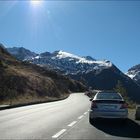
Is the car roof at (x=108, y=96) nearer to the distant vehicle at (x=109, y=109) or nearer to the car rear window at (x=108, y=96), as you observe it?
the car rear window at (x=108, y=96)

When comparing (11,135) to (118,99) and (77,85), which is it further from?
(77,85)

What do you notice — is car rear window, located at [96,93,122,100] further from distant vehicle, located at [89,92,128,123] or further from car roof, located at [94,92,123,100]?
distant vehicle, located at [89,92,128,123]

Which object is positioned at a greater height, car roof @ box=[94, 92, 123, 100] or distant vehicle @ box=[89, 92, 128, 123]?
car roof @ box=[94, 92, 123, 100]

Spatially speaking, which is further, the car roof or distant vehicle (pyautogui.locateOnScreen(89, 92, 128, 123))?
the car roof

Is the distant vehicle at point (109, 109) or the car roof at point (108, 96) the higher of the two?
the car roof at point (108, 96)

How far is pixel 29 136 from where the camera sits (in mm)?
14133

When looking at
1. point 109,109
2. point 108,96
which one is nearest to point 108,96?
point 108,96

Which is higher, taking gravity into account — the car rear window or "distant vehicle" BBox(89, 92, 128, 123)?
the car rear window

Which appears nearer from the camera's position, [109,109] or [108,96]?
[109,109]

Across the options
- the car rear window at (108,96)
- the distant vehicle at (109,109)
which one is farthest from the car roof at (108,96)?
the distant vehicle at (109,109)

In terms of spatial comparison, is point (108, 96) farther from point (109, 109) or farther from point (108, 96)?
point (109, 109)

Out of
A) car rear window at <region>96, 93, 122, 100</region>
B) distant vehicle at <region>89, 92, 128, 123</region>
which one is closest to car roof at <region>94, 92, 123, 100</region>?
car rear window at <region>96, 93, 122, 100</region>

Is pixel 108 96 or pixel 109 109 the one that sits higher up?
pixel 108 96

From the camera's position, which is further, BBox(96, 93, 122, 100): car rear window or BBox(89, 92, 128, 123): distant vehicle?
BBox(96, 93, 122, 100): car rear window
